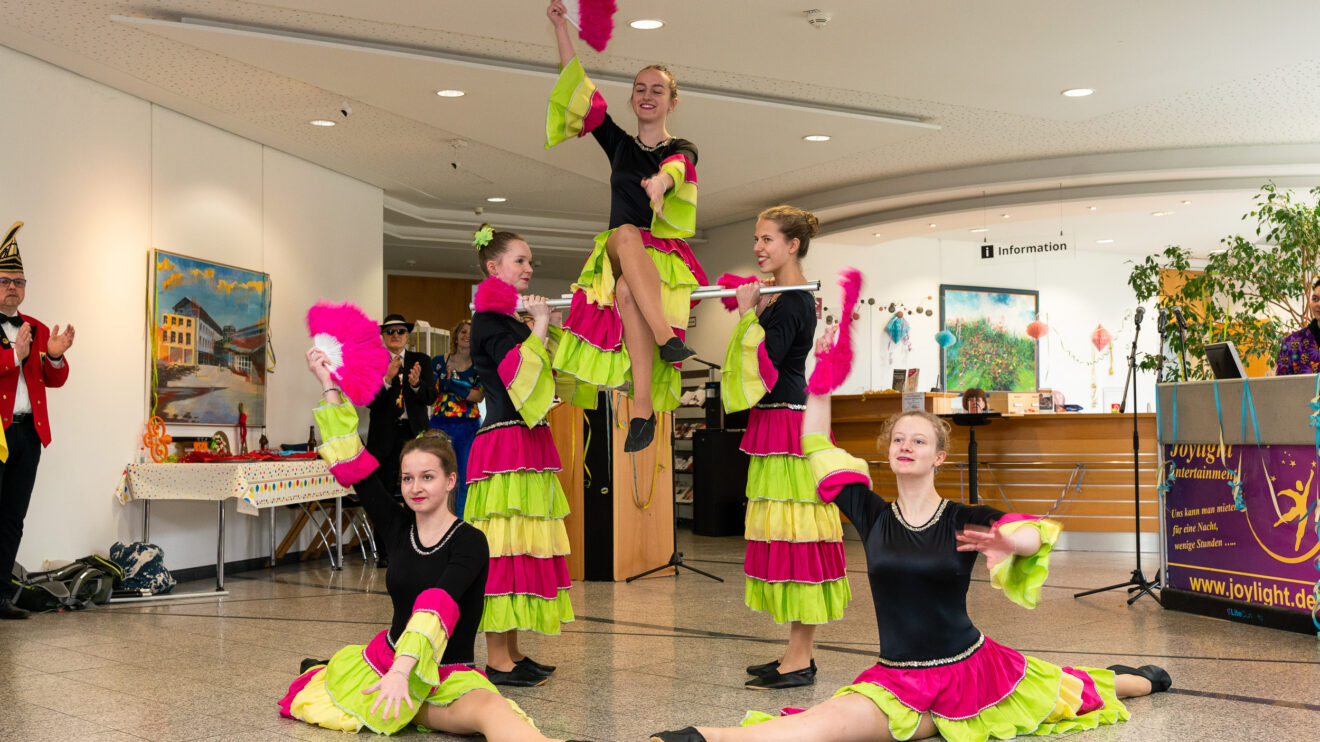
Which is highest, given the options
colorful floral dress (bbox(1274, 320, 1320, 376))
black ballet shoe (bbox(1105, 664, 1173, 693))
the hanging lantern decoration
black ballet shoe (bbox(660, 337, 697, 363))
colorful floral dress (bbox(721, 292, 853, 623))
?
the hanging lantern decoration

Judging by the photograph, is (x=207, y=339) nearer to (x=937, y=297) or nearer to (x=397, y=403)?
(x=397, y=403)

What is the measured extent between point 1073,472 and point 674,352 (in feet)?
22.7

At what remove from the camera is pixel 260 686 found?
397cm

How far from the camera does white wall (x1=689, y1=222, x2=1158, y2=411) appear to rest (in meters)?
12.5

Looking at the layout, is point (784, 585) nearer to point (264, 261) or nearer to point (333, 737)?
point (333, 737)

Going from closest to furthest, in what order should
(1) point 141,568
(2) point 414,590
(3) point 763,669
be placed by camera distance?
(2) point 414,590
(3) point 763,669
(1) point 141,568

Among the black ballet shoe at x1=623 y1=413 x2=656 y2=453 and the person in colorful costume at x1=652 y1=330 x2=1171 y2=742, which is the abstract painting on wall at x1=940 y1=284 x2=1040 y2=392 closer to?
the black ballet shoe at x1=623 y1=413 x2=656 y2=453

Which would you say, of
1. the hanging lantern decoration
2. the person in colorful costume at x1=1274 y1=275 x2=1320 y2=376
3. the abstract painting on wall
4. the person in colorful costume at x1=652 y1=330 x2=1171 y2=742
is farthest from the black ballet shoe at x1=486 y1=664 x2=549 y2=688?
the hanging lantern decoration

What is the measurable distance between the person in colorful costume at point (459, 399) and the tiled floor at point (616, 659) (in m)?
1.31

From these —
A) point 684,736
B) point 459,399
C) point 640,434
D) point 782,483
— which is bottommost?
point 684,736

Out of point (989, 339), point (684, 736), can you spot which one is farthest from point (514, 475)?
point (989, 339)

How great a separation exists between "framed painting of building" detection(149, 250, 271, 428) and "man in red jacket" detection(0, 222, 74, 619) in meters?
1.50

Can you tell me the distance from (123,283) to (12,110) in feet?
4.18

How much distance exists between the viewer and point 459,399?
795 centimetres
